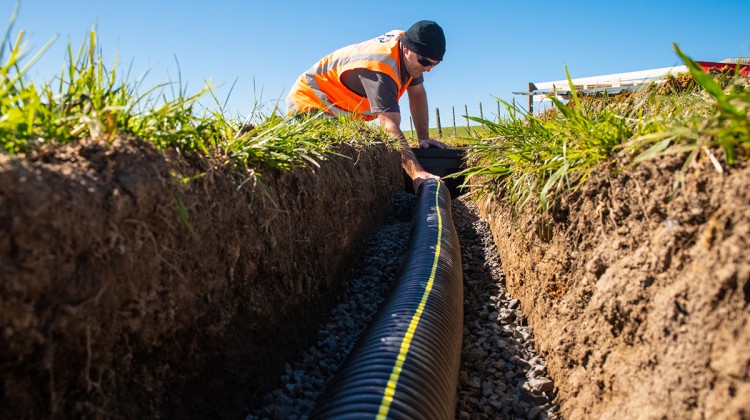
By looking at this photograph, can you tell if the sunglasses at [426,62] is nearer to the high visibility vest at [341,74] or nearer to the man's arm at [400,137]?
the high visibility vest at [341,74]

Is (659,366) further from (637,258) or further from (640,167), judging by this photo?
(640,167)

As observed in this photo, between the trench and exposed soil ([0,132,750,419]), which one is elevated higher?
exposed soil ([0,132,750,419])

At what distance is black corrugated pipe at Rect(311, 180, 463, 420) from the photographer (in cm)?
150

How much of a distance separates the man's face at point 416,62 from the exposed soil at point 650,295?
10.5ft

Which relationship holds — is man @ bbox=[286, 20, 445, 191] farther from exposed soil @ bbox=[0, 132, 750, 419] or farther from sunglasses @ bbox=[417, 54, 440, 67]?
exposed soil @ bbox=[0, 132, 750, 419]

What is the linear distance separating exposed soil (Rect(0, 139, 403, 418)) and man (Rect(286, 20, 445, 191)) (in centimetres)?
250

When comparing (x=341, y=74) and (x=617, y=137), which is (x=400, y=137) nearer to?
(x=341, y=74)

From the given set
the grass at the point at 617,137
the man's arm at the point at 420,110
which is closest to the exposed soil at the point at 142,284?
the grass at the point at 617,137

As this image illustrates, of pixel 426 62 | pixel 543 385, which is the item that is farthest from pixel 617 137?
pixel 426 62

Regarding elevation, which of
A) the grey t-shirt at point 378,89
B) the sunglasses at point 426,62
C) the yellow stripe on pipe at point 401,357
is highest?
the sunglasses at point 426,62

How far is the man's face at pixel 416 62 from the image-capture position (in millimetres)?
4966

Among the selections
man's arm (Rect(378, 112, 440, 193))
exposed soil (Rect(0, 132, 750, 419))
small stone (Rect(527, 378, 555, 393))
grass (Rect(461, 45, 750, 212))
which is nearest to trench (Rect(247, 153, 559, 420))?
small stone (Rect(527, 378, 555, 393))

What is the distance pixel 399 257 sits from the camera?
12.0ft

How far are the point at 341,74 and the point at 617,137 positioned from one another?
3513 millimetres
